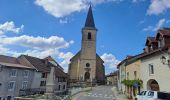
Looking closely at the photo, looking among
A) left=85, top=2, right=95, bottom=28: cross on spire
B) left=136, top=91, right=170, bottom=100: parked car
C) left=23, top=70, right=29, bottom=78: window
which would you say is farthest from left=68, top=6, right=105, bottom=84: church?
left=136, top=91, right=170, bottom=100: parked car

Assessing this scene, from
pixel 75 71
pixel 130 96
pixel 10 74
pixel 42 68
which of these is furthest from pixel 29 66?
pixel 130 96

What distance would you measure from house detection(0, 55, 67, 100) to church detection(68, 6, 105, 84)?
9460 mm

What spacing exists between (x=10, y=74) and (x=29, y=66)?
29.2 feet

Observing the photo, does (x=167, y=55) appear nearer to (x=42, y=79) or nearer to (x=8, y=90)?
(x=8, y=90)

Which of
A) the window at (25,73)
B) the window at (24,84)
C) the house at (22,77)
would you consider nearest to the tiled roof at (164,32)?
the house at (22,77)

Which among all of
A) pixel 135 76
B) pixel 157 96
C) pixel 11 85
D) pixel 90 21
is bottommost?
pixel 11 85

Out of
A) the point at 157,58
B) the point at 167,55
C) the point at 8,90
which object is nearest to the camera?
the point at 167,55

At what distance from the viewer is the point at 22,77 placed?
46.3 metres

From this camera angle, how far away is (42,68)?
5456cm

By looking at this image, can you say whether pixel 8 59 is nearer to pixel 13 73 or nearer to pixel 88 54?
pixel 13 73

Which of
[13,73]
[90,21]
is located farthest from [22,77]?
[90,21]

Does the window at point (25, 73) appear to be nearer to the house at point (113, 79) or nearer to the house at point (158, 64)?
the house at point (158, 64)

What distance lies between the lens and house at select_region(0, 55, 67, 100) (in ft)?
135

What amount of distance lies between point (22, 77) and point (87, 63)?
28.0m
